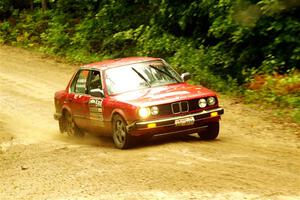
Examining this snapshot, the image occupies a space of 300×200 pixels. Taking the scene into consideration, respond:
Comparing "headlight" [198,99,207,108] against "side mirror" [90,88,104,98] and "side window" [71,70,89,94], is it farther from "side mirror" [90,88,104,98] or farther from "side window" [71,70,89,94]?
"side window" [71,70,89,94]

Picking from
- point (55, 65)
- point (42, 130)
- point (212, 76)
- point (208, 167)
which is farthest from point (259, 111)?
point (55, 65)

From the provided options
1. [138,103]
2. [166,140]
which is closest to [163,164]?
[138,103]

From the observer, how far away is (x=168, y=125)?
9.98 m

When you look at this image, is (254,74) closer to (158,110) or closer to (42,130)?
(42,130)

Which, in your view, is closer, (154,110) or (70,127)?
(154,110)

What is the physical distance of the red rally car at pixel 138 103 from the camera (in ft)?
32.8

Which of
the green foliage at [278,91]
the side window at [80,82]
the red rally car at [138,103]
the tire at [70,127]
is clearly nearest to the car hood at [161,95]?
the red rally car at [138,103]

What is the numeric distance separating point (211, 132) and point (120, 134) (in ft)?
5.25

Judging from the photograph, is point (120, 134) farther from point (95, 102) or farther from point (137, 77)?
point (137, 77)

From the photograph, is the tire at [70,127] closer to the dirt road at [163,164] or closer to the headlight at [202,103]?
the dirt road at [163,164]

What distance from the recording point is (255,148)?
32.5 feet

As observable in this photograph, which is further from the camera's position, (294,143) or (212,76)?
(212,76)

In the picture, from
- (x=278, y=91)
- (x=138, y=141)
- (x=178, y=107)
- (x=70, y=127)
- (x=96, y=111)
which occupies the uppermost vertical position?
(x=178, y=107)

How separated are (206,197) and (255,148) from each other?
375 cm
